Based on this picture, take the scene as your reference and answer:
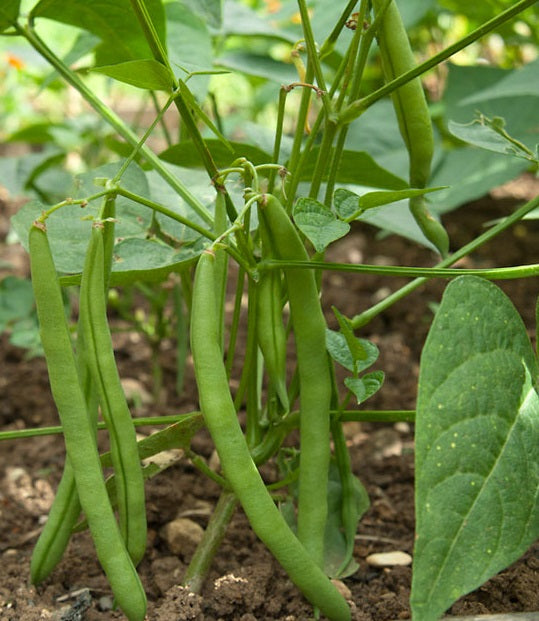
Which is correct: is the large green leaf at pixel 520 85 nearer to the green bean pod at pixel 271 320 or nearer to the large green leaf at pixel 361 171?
the large green leaf at pixel 361 171

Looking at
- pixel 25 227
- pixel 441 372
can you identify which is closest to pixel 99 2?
pixel 25 227

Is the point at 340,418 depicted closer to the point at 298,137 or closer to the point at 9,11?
the point at 298,137

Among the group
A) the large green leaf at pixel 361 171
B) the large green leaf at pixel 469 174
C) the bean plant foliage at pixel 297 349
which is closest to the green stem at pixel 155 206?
the bean plant foliage at pixel 297 349

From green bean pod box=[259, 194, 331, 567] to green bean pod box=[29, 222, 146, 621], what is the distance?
0.21 metres

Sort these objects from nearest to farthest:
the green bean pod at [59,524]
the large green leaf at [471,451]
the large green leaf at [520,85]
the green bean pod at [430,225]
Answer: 1. the large green leaf at [471,451]
2. the green bean pod at [59,524]
3. the green bean pod at [430,225]
4. the large green leaf at [520,85]

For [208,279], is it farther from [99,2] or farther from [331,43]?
[99,2]

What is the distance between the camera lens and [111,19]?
1266 mm

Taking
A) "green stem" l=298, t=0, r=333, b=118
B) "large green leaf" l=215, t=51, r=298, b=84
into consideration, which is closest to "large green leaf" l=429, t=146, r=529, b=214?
"large green leaf" l=215, t=51, r=298, b=84

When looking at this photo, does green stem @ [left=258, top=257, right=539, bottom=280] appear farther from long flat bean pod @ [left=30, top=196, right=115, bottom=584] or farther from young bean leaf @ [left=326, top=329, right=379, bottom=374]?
long flat bean pod @ [left=30, top=196, right=115, bottom=584]

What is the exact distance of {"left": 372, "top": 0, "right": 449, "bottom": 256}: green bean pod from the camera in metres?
0.97

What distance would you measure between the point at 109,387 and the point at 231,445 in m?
0.14

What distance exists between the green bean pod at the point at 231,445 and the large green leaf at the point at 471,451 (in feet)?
0.57

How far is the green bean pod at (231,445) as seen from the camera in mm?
815

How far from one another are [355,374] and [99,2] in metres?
0.70
